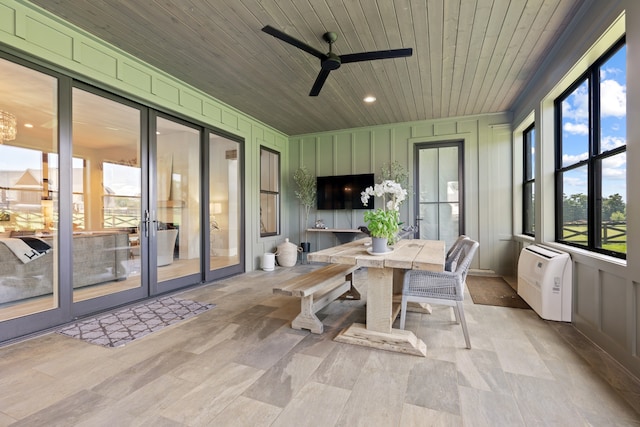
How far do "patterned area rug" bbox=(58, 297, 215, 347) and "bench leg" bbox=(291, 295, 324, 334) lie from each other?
4.08ft

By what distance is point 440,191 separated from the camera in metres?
5.63

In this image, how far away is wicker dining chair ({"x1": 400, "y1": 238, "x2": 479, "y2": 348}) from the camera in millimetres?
2441

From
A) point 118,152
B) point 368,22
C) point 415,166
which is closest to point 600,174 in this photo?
point 368,22

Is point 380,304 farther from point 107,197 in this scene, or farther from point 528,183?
point 528,183

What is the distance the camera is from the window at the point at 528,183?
4.58 m

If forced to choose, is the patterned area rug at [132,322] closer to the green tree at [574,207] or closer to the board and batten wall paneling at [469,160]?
the board and batten wall paneling at [469,160]

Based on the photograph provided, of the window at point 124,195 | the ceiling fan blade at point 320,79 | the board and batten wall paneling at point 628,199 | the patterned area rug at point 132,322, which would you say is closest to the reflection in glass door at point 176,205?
the window at point 124,195

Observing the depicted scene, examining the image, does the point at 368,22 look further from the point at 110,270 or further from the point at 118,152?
the point at 110,270

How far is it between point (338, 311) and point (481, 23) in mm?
3240

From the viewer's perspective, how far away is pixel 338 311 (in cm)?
326

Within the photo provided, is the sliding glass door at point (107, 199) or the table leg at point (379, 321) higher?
Answer: the sliding glass door at point (107, 199)

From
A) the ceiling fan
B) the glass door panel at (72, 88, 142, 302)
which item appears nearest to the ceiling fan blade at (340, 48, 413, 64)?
the ceiling fan

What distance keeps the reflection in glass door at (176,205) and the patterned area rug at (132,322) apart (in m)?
0.53

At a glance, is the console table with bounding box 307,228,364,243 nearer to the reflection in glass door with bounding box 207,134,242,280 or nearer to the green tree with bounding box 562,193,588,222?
the reflection in glass door with bounding box 207,134,242,280
